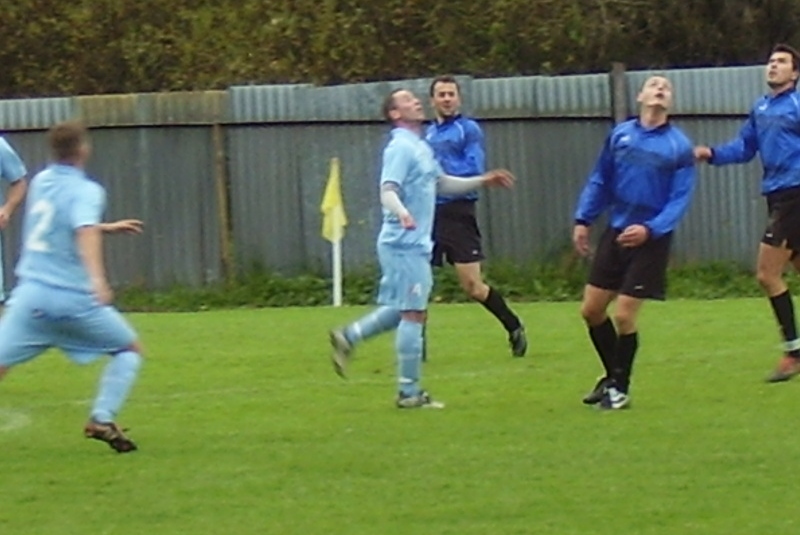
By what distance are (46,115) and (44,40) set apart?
3322 mm

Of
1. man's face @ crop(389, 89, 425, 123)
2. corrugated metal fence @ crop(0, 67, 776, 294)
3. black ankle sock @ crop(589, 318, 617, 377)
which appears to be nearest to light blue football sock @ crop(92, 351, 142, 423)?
man's face @ crop(389, 89, 425, 123)

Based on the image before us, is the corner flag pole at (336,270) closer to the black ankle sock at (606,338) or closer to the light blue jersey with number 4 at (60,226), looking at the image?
the black ankle sock at (606,338)

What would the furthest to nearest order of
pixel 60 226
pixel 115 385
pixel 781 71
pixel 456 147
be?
pixel 456 147 → pixel 781 71 → pixel 115 385 → pixel 60 226

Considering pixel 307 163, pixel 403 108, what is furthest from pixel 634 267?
pixel 307 163

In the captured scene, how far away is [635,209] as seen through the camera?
10.7 m

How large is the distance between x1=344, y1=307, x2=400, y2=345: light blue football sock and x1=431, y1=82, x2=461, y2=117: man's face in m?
2.57

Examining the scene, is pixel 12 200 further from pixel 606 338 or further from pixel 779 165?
pixel 779 165

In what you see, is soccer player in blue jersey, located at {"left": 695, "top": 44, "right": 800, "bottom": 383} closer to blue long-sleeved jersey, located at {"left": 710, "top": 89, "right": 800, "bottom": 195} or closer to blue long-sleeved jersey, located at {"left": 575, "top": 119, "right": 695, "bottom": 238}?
blue long-sleeved jersey, located at {"left": 710, "top": 89, "right": 800, "bottom": 195}

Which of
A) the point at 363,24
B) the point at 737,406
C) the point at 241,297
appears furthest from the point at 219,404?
the point at 363,24

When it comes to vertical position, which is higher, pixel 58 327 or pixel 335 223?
pixel 58 327

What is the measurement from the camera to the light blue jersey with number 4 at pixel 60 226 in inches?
359

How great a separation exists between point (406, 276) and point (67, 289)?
2.29 meters

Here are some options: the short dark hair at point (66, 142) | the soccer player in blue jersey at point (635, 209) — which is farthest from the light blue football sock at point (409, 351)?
the short dark hair at point (66, 142)

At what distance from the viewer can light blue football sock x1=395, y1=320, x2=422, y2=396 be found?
1089cm
